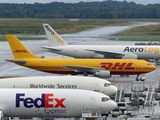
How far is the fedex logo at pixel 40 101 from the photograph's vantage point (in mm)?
39781

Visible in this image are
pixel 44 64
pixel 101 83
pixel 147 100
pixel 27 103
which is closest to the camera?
pixel 27 103

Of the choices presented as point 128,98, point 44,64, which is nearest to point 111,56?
point 44,64

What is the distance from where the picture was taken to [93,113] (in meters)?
40.5

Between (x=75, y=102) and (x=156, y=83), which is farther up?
(x=156, y=83)

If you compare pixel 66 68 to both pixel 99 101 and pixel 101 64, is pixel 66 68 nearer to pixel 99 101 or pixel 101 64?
pixel 101 64

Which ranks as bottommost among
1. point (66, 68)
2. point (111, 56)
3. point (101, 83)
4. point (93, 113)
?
point (93, 113)

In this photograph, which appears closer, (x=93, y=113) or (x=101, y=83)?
(x=93, y=113)

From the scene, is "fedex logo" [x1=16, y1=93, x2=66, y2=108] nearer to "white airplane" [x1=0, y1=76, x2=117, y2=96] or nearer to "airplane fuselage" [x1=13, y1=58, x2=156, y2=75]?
"white airplane" [x1=0, y1=76, x2=117, y2=96]

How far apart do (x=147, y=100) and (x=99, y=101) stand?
13.8 meters

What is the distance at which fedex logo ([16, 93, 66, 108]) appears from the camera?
131 ft

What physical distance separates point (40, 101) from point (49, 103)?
36.0 inches

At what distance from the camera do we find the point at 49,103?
40094 millimetres

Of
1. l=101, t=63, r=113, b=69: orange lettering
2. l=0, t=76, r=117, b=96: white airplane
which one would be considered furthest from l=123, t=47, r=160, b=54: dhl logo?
l=0, t=76, r=117, b=96: white airplane

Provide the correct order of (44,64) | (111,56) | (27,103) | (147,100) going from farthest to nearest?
(111,56)
(44,64)
(147,100)
(27,103)
